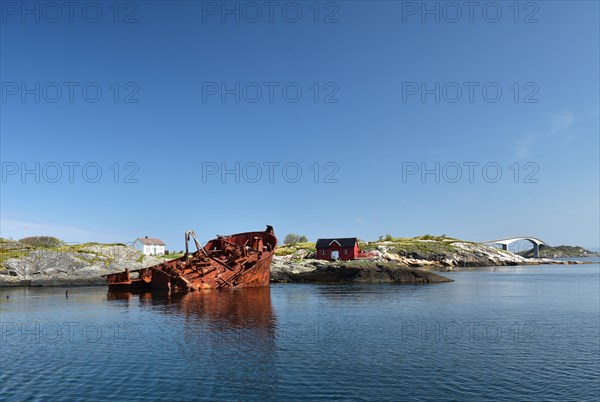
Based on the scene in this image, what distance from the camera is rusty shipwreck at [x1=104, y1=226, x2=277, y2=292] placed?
182 ft

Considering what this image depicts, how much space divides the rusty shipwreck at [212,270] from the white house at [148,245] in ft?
247

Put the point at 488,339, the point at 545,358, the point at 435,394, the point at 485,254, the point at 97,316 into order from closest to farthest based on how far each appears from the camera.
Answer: the point at 435,394 → the point at 545,358 → the point at 488,339 → the point at 97,316 → the point at 485,254

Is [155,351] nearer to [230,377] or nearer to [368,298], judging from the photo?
[230,377]

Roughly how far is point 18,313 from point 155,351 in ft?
76.7

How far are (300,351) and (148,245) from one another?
400ft

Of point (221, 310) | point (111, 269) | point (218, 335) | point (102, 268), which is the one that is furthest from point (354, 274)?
point (218, 335)

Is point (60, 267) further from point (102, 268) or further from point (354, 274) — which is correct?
point (354, 274)

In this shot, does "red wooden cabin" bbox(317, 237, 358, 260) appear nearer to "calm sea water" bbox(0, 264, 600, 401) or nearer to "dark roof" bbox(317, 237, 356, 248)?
"dark roof" bbox(317, 237, 356, 248)

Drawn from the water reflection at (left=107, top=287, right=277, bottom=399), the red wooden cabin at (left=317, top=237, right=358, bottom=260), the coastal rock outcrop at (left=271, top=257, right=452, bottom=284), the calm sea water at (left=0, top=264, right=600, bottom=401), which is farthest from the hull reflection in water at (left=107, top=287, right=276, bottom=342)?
the red wooden cabin at (left=317, top=237, right=358, bottom=260)

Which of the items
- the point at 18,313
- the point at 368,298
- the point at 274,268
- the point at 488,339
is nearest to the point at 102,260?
the point at 274,268

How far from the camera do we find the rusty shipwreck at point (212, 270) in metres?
55.5

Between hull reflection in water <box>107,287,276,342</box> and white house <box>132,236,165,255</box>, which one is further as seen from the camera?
white house <box>132,236,165,255</box>

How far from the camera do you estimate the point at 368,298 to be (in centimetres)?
5003

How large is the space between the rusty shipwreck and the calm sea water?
10602 millimetres
